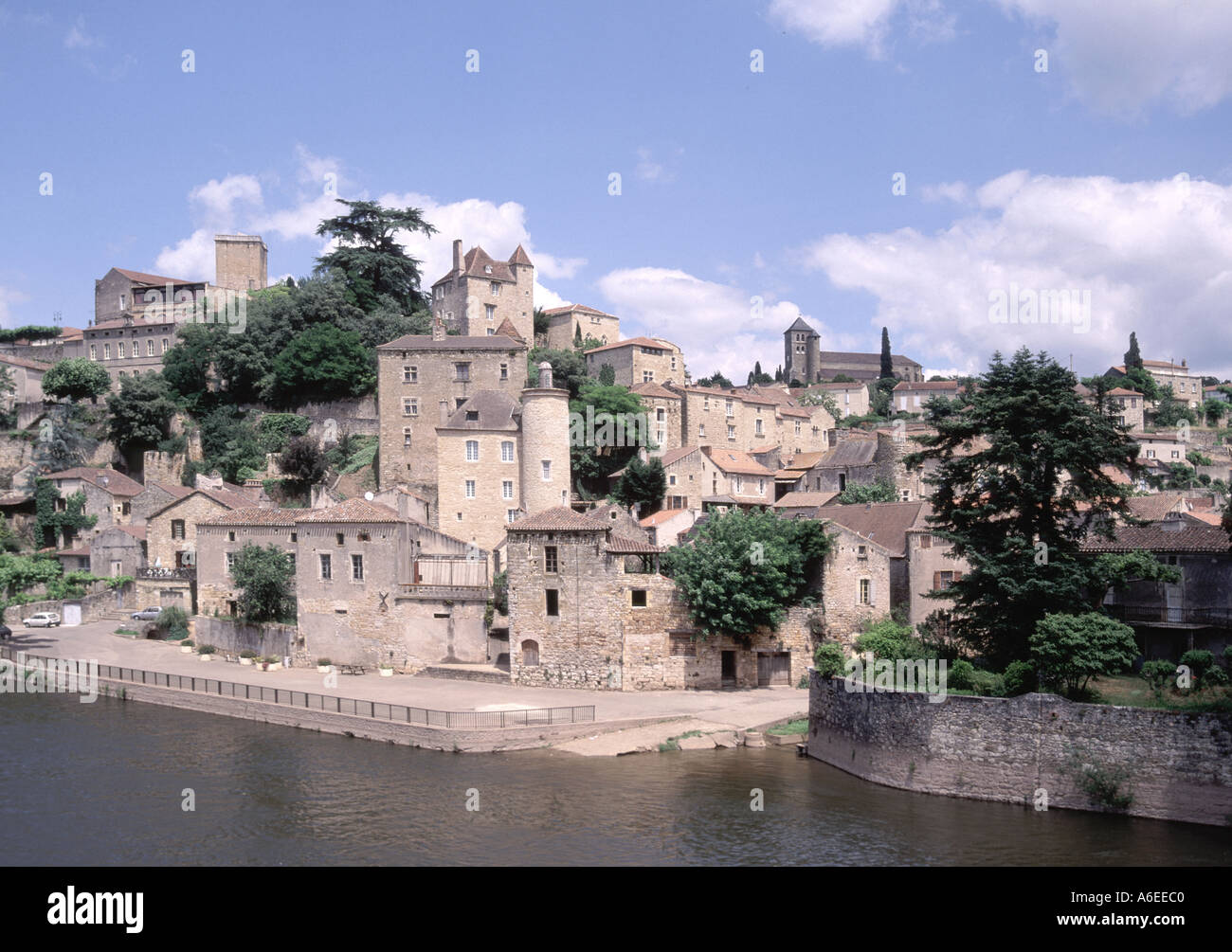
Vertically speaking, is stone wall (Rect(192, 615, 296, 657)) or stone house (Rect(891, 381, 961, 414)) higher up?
stone house (Rect(891, 381, 961, 414))

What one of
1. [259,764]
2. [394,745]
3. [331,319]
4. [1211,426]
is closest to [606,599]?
[394,745]

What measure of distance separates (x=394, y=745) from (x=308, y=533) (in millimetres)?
13090

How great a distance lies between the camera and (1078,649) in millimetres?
26375

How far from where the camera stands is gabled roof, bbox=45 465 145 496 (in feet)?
208

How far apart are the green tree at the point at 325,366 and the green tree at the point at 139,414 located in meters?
8.97

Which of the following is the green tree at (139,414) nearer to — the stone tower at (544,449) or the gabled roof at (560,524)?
→ the stone tower at (544,449)

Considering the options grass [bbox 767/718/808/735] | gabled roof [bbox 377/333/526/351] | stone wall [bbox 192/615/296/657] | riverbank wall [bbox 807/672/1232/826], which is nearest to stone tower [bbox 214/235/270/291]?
gabled roof [bbox 377/333/526/351]

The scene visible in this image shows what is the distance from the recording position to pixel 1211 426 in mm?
105812

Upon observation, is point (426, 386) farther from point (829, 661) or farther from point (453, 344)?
point (829, 661)

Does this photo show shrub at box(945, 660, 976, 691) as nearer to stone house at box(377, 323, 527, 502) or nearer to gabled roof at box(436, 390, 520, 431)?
gabled roof at box(436, 390, 520, 431)

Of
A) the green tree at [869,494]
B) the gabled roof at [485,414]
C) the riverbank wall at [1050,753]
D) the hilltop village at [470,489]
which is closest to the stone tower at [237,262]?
the hilltop village at [470,489]

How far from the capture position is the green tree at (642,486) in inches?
2285

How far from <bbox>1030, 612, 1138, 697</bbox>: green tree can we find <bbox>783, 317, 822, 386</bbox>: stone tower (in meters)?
114
